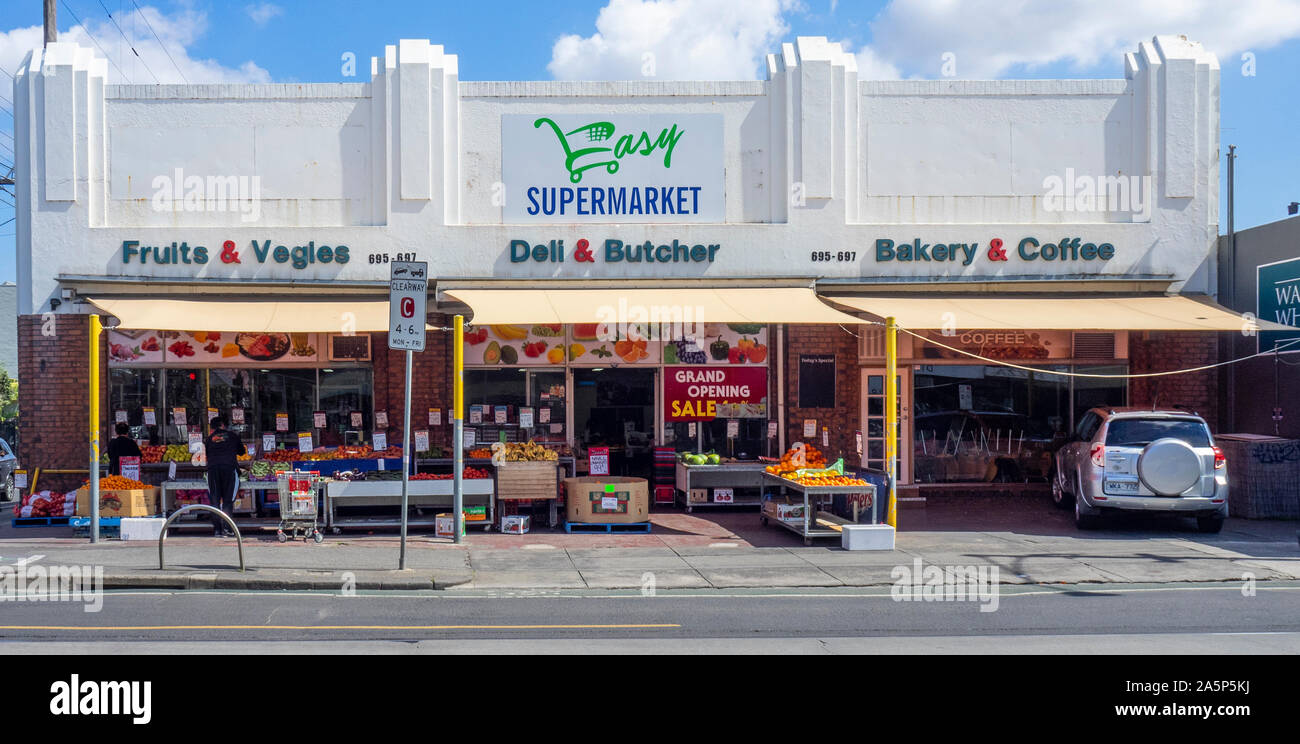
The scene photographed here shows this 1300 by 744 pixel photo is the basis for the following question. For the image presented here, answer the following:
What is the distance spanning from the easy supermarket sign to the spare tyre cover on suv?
3980 mm

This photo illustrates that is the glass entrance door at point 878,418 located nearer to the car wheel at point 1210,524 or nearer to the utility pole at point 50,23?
the car wheel at point 1210,524

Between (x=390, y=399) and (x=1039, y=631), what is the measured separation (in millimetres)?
11268

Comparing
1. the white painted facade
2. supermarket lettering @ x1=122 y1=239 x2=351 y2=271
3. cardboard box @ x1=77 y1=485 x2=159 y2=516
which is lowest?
cardboard box @ x1=77 y1=485 x2=159 y2=516

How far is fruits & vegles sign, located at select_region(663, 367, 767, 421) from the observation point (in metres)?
17.3

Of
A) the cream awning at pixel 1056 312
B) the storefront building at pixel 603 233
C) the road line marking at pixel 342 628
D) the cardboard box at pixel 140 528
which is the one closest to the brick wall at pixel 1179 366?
the storefront building at pixel 603 233

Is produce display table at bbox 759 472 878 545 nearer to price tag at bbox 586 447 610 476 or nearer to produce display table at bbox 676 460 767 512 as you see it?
produce display table at bbox 676 460 767 512

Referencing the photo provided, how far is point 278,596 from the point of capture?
10.2m

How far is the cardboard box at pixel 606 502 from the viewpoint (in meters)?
14.6

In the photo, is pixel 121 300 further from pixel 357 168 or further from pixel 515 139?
pixel 515 139

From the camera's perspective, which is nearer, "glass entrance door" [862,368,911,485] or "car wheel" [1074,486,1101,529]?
"car wheel" [1074,486,1101,529]

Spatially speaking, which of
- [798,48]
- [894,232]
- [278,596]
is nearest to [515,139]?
[798,48]

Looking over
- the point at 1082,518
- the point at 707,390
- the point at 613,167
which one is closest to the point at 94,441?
the point at 613,167

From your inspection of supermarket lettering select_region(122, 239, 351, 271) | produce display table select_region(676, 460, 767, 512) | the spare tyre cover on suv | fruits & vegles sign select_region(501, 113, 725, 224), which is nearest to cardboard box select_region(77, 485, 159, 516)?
supermarket lettering select_region(122, 239, 351, 271)

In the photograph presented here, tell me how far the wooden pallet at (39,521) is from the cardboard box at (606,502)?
302 inches
